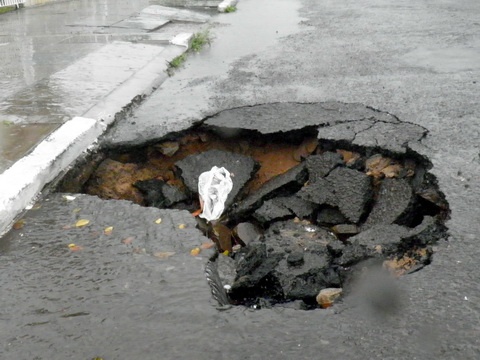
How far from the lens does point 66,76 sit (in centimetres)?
676

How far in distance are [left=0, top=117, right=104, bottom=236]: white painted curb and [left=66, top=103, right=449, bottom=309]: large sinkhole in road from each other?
0.95ft

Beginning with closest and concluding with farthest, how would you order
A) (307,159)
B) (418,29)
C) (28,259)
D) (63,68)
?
(28,259)
(307,159)
(63,68)
(418,29)

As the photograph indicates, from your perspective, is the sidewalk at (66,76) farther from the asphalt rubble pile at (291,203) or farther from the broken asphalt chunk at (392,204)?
the broken asphalt chunk at (392,204)

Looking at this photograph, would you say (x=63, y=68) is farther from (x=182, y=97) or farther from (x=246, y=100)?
(x=246, y=100)

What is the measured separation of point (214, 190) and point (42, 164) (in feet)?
4.48

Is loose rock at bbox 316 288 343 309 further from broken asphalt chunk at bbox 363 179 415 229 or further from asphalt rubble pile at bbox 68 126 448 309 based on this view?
broken asphalt chunk at bbox 363 179 415 229

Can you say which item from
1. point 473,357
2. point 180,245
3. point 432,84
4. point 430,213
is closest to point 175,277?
point 180,245

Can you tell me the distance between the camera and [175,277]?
2992mm

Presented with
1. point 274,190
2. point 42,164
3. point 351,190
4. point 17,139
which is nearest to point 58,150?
point 42,164

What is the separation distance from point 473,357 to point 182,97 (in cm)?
445

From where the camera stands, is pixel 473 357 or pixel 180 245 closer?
pixel 473 357

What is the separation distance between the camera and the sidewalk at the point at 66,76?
13.9 ft

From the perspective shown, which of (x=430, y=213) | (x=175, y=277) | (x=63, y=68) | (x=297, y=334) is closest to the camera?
(x=297, y=334)

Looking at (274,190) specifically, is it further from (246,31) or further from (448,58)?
(246,31)
